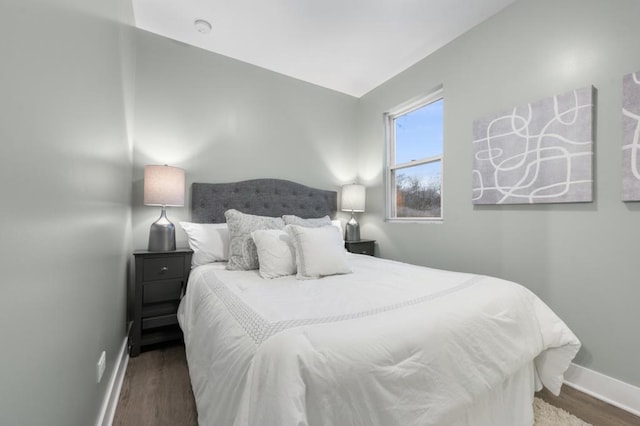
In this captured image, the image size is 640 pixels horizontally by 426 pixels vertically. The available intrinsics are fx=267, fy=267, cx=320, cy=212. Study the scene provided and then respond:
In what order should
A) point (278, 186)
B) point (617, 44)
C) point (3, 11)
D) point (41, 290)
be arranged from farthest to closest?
point (278, 186) → point (617, 44) → point (41, 290) → point (3, 11)

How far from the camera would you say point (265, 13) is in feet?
7.38

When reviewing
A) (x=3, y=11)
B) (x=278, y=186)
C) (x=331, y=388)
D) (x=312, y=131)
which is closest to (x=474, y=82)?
(x=312, y=131)

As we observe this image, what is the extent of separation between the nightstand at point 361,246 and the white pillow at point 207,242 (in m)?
Answer: 1.38

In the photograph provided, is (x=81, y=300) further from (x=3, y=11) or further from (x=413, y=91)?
(x=413, y=91)

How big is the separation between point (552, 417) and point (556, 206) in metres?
1.30

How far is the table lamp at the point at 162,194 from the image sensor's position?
2.17 metres

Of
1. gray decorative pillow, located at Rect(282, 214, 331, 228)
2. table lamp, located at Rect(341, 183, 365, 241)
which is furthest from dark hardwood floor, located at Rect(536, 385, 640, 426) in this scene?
table lamp, located at Rect(341, 183, 365, 241)

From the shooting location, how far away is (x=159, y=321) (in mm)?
2115

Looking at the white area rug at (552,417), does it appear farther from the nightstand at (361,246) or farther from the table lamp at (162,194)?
the table lamp at (162,194)

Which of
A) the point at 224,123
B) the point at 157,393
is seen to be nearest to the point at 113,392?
the point at 157,393

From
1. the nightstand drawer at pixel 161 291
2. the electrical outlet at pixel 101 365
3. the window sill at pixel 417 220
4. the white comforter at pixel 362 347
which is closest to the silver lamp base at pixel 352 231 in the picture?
the window sill at pixel 417 220

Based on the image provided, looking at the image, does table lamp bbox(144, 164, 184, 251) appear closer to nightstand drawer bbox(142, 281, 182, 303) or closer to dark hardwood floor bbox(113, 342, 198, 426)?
nightstand drawer bbox(142, 281, 182, 303)

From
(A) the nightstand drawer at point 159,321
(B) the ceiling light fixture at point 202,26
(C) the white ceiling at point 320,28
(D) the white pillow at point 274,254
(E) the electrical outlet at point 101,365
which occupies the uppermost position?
(C) the white ceiling at point 320,28

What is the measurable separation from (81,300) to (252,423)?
771 millimetres
